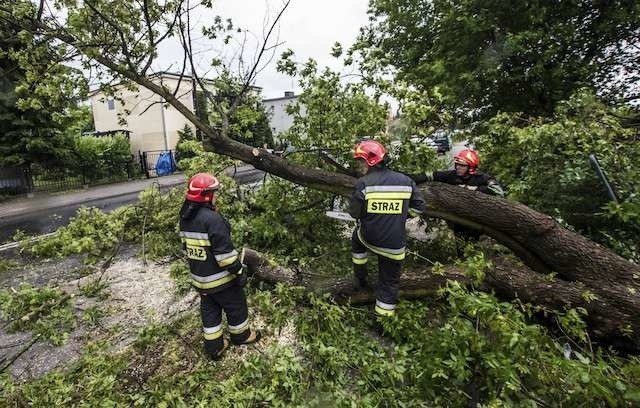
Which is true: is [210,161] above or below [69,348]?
above

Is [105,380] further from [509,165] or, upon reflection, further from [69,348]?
[509,165]

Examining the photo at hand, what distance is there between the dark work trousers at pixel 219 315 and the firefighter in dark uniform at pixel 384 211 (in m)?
1.15

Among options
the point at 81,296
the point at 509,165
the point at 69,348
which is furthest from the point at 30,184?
the point at 509,165

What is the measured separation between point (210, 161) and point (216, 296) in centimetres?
252

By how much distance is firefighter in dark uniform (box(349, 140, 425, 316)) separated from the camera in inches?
113

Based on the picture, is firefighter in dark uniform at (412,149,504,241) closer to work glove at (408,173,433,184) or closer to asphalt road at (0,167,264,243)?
work glove at (408,173,433,184)

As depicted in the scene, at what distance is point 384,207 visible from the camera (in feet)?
9.42

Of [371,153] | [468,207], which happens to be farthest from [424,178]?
[371,153]

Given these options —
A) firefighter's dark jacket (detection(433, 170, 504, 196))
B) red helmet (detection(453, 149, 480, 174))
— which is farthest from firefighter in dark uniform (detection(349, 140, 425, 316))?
red helmet (detection(453, 149, 480, 174))

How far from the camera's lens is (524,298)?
285 centimetres

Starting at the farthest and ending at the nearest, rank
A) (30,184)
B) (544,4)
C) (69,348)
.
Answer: (30,184) → (544,4) → (69,348)

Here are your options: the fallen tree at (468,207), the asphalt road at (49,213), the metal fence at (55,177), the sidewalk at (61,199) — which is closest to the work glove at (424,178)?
the fallen tree at (468,207)

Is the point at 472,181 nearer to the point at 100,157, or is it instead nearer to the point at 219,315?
the point at 219,315

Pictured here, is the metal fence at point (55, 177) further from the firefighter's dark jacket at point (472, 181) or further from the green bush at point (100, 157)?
A: the firefighter's dark jacket at point (472, 181)
